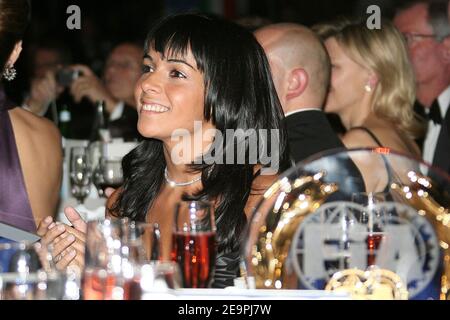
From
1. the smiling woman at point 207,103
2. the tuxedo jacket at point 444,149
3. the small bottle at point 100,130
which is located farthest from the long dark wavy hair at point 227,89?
the tuxedo jacket at point 444,149

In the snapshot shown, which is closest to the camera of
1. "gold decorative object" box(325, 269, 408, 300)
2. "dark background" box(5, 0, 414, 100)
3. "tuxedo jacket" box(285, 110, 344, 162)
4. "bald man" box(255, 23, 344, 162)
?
"gold decorative object" box(325, 269, 408, 300)

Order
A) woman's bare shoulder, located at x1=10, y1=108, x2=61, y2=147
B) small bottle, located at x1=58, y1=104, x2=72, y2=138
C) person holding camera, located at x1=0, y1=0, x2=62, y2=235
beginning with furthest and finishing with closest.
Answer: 1. small bottle, located at x1=58, y1=104, x2=72, y2=138
2. woman's bare shoulder, located at x1=10, y1=108, x2=61, y2=147
3. person holding camera, located at x1=0, y1=0, x2=62, y2=235

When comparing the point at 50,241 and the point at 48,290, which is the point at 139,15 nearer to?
the point at 50,241

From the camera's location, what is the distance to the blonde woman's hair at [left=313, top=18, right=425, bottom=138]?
13.4 feet

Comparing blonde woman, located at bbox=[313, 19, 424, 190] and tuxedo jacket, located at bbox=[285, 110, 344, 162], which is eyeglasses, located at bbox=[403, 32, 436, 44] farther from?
tuxedo jacket, located at bbox=[285, 110, 344, 162]

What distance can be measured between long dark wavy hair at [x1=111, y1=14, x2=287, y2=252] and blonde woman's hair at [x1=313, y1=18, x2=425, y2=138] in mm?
1417

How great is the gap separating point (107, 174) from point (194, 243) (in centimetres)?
204

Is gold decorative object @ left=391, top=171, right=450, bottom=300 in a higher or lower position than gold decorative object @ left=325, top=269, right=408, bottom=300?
higher

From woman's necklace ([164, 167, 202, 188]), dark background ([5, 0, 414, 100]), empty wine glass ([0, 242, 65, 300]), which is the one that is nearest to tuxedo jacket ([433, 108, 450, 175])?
woman's necklace ([164, 167, 202, 188])

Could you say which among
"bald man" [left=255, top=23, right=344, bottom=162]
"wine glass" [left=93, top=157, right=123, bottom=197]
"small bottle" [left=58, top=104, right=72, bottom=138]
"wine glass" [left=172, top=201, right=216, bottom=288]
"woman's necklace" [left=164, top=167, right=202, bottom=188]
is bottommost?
"wine glass" [left=93, top=157, right=123, bottom=197]

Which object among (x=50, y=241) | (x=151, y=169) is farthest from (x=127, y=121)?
(x=50, y=241)

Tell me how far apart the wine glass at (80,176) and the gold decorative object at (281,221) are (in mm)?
2018

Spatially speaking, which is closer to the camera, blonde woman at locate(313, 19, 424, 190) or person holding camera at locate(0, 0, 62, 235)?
person holding camera at locate(0, 0, 62, 235)
